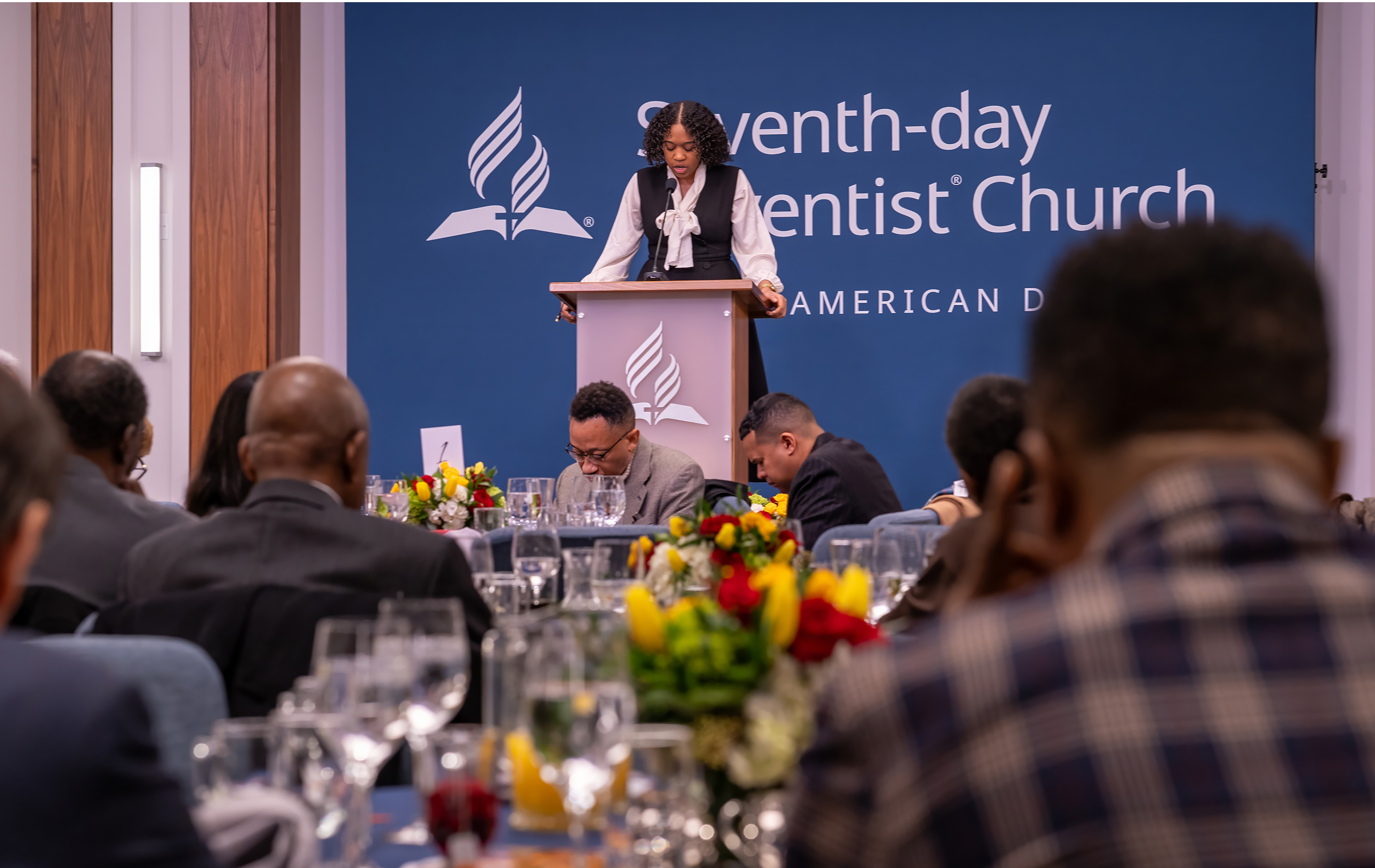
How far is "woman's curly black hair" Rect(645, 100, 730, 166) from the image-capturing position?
5613 millimetres

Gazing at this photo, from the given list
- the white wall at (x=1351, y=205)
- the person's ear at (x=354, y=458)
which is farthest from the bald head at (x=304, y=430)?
the white wall at (x=1351, y=205)

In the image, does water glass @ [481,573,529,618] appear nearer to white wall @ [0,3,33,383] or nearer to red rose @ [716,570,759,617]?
red rose @ [716,570,759,617]

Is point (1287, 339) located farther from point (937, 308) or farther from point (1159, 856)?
point (937, 308)

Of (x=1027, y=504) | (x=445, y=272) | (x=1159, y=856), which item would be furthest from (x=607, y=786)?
(x=445, y=272)

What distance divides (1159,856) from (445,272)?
734cm

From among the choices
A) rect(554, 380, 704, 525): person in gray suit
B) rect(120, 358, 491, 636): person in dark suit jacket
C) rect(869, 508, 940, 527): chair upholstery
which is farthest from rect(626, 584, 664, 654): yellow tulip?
rect(554, 380, 704, 525): person in gray suit

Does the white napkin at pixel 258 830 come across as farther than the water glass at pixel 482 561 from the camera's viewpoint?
No

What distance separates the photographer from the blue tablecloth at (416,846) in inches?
44.1

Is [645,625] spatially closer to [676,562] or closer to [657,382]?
[676,562]

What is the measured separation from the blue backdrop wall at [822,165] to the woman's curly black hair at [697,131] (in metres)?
1.74

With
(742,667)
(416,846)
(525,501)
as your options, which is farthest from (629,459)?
(742,667)

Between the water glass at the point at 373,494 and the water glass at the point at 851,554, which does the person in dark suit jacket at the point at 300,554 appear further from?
the water glass at the point at 373,494

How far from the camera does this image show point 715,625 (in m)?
1.09

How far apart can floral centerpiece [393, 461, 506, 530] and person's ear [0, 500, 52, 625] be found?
3.21 metres
